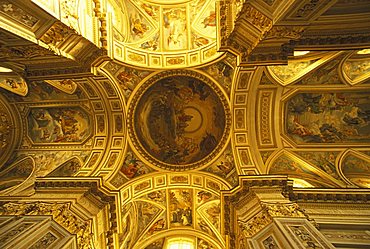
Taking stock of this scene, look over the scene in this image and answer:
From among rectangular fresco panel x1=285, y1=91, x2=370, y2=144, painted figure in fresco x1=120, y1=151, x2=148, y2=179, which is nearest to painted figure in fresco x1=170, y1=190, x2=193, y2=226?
painted figure in fresco x1=120, y1=151, x2=148, y2=179

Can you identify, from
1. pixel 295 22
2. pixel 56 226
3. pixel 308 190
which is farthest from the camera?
pixel 308 190

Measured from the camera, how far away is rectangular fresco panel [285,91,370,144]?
A: 1256 cm

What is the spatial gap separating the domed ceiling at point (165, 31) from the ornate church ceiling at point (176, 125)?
0.18ft

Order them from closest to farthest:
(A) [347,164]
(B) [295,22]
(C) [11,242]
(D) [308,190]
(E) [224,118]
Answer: (B) [295,22] < (C) [11,242] < (D) [308,190] < (A) [347,164] < (E) [224,118]

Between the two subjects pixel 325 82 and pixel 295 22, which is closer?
pixel 295 22

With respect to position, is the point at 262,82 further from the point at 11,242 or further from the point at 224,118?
the point at 11,242

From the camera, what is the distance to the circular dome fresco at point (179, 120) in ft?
44.1

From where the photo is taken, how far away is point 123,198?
1239cm

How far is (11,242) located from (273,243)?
23.8ft

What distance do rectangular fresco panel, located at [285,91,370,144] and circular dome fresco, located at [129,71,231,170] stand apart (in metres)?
3.41

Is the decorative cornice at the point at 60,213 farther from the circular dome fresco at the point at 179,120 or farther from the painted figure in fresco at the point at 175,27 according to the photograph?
the painted figure in fresco at the point at 175,27

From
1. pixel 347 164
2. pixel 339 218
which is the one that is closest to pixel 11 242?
pixel 339 218

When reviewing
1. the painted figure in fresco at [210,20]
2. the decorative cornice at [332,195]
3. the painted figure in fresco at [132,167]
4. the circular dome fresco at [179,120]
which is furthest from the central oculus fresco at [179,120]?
the decorative cornice at [332,195]

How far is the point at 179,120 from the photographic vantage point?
14297mm
